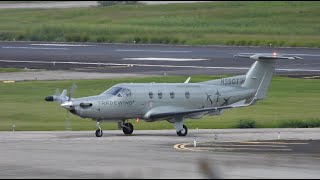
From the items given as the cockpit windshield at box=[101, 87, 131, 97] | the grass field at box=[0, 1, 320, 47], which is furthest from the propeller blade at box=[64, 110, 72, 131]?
the grass field at box=[0, 1, 320, 47]

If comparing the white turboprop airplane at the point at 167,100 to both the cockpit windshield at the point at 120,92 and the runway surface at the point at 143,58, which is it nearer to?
the cockpit windshield at the point at 120,92

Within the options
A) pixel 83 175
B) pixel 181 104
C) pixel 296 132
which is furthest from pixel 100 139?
pixel 83 175

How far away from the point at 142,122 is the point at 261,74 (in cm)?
696

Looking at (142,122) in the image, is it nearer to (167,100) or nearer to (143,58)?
(167,100)

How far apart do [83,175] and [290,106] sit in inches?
1083

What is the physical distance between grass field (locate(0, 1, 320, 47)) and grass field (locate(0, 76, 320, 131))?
1555 inches

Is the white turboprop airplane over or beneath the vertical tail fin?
beneath

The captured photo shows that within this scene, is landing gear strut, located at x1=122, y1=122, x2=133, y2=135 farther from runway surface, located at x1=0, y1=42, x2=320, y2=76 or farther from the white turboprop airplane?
runway surface, located at x1=0, y1=42, x2=320, y2=76

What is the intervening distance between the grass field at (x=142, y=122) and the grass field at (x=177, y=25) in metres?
39.5

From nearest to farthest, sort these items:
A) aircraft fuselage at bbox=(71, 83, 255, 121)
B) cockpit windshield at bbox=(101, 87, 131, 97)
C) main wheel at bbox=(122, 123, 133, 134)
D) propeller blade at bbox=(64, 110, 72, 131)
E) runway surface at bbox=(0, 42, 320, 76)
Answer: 1. aircraft fuselage at bbox=(71, 83, 255, 121)
2. cockpit windshield at bbox=(101, 87, 131, 97)
3. main wheel at bbox=(122, 123, 133, 134)
4. propeller blade at bbox=(64, 110, 72, 131)
5. runway surface at bbox=(0, 42, 320, 76)

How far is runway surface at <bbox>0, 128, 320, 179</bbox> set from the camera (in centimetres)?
3322

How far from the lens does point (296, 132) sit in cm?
4725

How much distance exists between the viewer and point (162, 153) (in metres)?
39.5

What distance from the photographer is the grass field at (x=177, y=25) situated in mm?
114875
